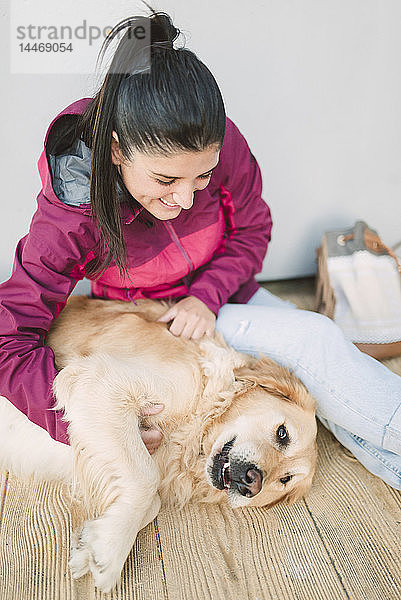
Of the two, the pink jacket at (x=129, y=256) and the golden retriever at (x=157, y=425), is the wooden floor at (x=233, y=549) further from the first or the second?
the pink jacket at (x=129, y=256)

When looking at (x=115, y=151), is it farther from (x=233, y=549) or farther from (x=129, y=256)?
(x=233, y=549)

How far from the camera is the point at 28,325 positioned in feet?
5.24

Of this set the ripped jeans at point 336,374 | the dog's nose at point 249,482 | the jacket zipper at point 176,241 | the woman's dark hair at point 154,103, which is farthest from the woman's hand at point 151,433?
the woman's dark hair at point 154,103

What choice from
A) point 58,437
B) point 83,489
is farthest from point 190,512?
point 58,437

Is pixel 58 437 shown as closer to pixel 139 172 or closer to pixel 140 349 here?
pixel 140 349

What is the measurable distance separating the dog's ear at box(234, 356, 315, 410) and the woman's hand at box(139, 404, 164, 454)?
→ 11.7 inches

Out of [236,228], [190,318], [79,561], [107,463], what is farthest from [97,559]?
[236,228]

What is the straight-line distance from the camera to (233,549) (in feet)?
5.04

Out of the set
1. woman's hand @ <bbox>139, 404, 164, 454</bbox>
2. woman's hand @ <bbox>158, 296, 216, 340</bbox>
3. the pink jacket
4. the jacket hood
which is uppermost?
the jacket hood

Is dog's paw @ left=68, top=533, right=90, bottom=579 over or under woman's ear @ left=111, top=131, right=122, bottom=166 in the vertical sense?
under

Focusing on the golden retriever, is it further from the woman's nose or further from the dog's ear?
the woman's nose

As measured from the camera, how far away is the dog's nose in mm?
1552

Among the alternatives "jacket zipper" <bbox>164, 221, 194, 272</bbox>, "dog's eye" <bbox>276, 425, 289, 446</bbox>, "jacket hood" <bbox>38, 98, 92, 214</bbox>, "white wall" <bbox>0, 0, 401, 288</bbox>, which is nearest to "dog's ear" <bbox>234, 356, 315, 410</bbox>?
"dog's eye" <bbox>276, 425, 289, 446</bbox>

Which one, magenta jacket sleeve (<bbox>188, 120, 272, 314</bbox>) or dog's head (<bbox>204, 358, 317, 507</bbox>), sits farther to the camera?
magenta jacket sleeve (<bbox>188, 120, 272, 314</bbox>)
